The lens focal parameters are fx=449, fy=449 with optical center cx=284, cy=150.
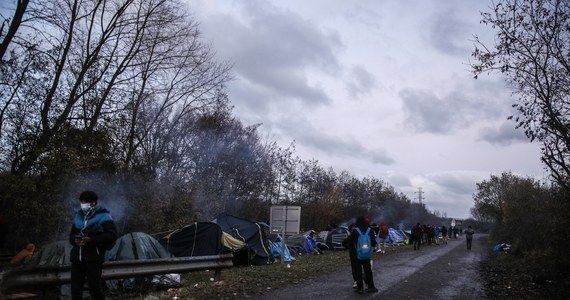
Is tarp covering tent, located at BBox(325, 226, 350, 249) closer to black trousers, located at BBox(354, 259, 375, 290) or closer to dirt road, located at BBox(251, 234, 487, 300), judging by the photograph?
dirt road, located at BBox(251, 234, 487, 300)

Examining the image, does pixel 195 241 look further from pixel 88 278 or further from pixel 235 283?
pixel 88 278

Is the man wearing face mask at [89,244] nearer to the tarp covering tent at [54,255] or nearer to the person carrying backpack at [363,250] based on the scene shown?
the tarp covering tent at [54,255]

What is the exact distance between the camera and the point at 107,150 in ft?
57.6

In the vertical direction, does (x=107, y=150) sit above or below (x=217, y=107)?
below

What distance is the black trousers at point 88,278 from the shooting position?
6.12m

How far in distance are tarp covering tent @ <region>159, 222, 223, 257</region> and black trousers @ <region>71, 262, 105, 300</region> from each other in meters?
9.33

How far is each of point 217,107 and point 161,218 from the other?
9196mm

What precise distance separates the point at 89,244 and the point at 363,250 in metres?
5.73

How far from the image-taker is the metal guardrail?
22.9ft

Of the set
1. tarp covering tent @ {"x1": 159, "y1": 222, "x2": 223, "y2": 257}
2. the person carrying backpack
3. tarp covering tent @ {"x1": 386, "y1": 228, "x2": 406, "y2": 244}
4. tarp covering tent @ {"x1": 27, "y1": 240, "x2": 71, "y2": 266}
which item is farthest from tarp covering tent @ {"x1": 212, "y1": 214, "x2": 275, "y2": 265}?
tarp covering tent @ {"x1": 386, "y1": 228, "x2": 406, "y2": 244}

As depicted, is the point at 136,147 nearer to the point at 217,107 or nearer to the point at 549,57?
the point at 217,107

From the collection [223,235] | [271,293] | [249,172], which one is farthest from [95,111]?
[249,172]

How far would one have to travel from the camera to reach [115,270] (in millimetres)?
8898

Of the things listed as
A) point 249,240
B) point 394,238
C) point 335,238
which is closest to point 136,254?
point 249,240
